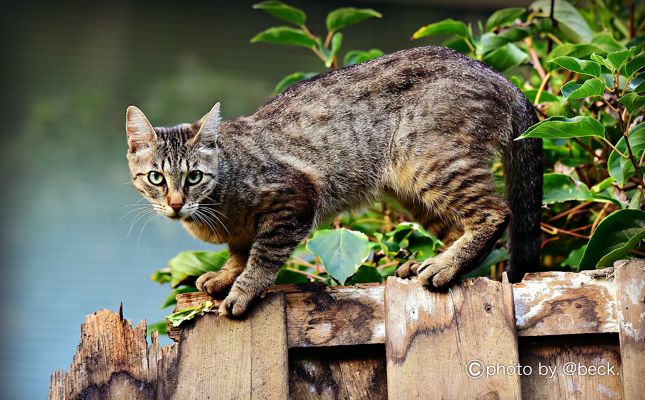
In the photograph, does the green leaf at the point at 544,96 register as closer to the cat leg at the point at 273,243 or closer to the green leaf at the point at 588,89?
the green leaf at the point at 588,89

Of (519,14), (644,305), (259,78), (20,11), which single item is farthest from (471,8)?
(644,305)

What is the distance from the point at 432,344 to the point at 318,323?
368mm

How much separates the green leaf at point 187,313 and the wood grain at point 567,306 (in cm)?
99

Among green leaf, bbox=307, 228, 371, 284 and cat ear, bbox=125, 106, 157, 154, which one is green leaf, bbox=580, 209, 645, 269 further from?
cat ear, bbox=125, 106, 157, 154

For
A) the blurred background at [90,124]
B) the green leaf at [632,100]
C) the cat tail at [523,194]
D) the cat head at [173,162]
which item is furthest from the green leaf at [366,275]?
the blurred background at [90,124]

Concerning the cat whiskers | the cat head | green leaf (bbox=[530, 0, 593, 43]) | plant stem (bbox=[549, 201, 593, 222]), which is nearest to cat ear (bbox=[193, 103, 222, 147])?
the cat head

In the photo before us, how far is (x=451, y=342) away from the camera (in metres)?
2.49

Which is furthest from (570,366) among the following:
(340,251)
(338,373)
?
(340,251)

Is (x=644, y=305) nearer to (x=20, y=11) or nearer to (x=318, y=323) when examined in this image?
(x=318, y=323)

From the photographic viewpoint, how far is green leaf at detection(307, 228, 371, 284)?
286 cm

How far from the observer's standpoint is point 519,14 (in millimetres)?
4074

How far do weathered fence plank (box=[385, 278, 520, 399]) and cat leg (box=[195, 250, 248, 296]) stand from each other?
2.33 ft

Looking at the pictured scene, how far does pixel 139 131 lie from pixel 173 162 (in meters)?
0.21

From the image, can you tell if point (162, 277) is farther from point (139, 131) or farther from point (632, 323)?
point (632, 323)
